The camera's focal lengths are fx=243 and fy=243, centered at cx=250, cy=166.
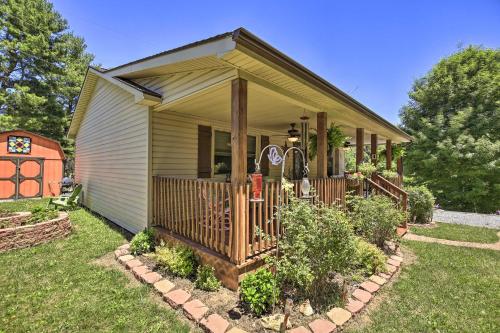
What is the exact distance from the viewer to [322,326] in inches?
96.8

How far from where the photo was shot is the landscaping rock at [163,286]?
314 centimetres

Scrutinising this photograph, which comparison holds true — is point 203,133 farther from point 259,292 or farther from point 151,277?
point 259,292

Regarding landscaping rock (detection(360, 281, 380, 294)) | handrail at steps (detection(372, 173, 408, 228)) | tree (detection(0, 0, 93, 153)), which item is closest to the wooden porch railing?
Answer: landscaping rock (detection(360, 281, 380, 294))

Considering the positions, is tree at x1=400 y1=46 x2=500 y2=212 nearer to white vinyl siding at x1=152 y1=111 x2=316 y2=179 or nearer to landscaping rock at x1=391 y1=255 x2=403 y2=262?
landscaping rock at x1=391 y1=255 x2=403 y2=262

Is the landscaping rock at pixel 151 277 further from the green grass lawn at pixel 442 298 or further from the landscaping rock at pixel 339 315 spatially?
the green grass lawn at pixel 442 298

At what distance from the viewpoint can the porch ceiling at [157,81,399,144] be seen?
13.6 feet

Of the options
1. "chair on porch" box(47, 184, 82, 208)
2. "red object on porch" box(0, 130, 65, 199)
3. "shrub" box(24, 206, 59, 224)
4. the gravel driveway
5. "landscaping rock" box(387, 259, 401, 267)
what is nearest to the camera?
"landscaping rock" box(387, 259, 401, 267)

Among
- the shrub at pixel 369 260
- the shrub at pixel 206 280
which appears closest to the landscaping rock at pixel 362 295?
the shrub at pixel 369 260

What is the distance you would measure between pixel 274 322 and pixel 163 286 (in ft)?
5.16

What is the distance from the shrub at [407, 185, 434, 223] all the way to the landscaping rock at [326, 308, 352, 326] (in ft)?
20.3

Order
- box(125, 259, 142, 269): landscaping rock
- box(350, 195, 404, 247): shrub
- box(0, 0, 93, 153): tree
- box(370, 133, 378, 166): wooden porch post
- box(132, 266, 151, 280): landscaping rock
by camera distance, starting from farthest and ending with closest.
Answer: box(0, 0, 93, 153): tree < box(370, 133, 378, 166): wooden porch post < box(350, 195, 404, 247): shrub < box(125, 259, 142, 269): landscaping rock < box(132, 266, 151, 280): landscaping rock

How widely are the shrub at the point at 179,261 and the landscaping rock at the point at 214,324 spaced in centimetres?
105

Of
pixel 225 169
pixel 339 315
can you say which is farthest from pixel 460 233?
pixel 225 169

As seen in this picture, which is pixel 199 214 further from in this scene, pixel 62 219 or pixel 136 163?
pixel 62 219
